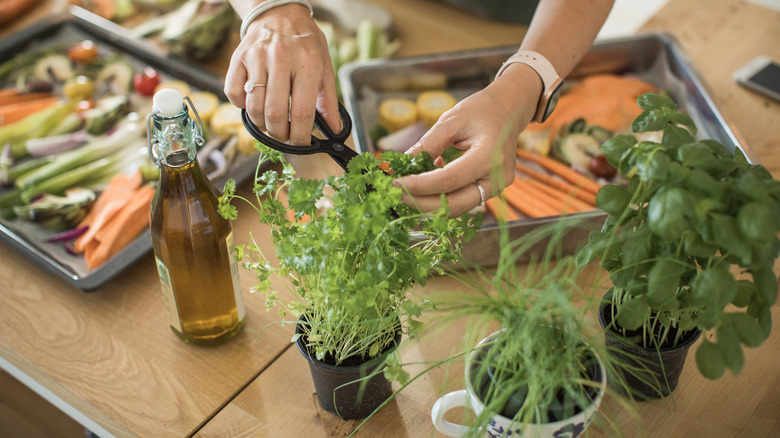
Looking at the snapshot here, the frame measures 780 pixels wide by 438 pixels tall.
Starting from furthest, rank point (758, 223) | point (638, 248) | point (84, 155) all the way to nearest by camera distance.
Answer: point (84, 155) < point (638, 248) < point (758, 223)

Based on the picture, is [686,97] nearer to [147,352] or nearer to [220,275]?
[220,275]

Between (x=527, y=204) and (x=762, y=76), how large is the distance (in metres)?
0.79

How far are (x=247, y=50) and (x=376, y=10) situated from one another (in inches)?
40.0

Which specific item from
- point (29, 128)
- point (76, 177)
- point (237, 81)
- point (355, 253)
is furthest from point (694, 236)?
point (29, 128)

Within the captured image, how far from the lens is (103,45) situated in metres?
1.95

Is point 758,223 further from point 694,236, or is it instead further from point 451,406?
point 451,406

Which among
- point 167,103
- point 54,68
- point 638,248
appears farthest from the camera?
point 54,68

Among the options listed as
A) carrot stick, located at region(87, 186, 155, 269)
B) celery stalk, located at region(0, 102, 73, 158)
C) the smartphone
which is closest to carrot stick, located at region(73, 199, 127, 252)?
carrot stick, located at region(87, 186, 155, 269)

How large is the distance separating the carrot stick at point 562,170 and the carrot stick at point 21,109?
122 centimetres

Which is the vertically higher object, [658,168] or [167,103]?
[658,168]

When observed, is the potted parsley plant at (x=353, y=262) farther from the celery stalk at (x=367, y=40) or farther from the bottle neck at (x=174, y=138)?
the celery stalk at (x=367, y=40)

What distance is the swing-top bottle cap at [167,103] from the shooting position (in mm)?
879

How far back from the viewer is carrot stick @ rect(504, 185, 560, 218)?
1461mm

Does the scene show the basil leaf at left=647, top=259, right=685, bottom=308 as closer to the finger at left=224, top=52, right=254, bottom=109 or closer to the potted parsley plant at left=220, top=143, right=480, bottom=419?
the potted parsley plant at left=220, top=143, right=480, bottom=419
